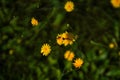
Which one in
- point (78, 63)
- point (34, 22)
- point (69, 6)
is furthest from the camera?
point (69, 6)

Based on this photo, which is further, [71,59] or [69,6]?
[69,6]

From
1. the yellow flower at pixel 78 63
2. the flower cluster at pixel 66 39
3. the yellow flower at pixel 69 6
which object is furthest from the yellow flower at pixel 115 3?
the yellow flower at pixel 78 63

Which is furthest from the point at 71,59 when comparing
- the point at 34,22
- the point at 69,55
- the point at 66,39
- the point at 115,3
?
the point at 115,3

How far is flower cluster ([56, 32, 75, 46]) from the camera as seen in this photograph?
2484 millimetres

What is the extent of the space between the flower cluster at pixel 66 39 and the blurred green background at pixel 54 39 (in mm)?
57

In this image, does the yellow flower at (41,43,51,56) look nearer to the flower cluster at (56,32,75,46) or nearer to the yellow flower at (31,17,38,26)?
the flower cluster at (56,32,75,46)

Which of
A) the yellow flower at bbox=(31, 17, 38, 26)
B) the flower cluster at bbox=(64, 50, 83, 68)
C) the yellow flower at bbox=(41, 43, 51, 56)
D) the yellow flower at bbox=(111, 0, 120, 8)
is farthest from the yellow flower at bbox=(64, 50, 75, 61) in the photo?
the yellow flower at bbox=(111, 0, 120, 8)

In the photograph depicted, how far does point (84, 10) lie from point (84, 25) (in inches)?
5.2

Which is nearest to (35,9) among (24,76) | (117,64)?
(24,76)

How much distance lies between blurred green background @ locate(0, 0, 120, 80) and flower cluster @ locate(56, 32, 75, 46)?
0.06 m

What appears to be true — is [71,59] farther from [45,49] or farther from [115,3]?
[115,3]

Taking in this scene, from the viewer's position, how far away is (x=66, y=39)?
248 centimetres

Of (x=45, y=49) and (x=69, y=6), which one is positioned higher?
(x=69, y=6)

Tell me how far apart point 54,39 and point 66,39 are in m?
0.17
